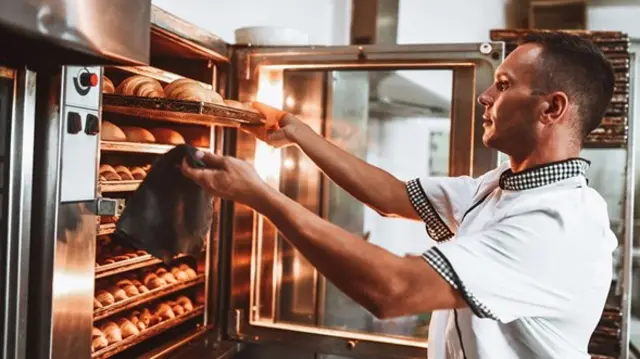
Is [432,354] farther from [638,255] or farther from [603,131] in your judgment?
[638,255]

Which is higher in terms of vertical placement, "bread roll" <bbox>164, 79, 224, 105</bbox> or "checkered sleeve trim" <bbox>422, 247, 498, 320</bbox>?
"bread roll" <bbox>164, 79, 224, 105</bbox>

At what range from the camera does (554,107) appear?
1272 mm

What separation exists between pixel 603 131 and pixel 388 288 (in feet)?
6.54

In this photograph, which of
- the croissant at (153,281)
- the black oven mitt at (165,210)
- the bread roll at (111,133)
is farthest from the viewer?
the croissant at (153,281)

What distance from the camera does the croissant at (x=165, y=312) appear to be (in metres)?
1.97

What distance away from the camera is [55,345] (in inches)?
51.8

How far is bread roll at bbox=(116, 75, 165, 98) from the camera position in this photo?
63.8 inches

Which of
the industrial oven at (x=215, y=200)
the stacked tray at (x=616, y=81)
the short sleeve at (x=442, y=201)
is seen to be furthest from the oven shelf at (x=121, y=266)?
the stacked tray at (x=616, y=81)

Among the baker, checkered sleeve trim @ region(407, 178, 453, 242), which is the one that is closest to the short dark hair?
the baker

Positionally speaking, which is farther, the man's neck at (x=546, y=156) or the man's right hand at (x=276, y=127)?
the man's right hand at (x=276, y=127)

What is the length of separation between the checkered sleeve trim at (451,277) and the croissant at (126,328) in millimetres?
1030

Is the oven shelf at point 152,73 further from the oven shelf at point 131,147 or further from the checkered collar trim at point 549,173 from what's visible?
the checkered collar trim at point 549,173

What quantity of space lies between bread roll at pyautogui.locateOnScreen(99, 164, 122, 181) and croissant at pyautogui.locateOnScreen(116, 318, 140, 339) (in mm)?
427

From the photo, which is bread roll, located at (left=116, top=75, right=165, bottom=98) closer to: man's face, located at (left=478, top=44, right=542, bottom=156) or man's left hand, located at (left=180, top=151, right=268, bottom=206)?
man's left hand, located at (left=180, top=151, right=268, bottom=206)
